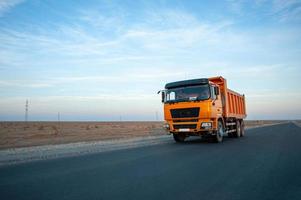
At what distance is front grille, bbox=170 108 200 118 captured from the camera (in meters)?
15.3

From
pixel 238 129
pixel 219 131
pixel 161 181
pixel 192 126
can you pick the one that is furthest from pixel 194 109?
pixel 161 181

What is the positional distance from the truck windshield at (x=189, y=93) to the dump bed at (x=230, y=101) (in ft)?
9.62

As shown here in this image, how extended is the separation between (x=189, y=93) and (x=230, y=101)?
4708 mm

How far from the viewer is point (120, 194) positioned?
516 cm

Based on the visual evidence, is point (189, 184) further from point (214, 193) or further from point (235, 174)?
point (235, 174)

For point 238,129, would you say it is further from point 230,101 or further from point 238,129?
point 230,101

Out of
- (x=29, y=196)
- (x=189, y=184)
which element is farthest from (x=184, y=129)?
(x=29, y=196)

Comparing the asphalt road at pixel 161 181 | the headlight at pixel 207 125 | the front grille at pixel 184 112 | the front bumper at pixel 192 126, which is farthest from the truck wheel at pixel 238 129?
the asphalt road at pixel 161 181

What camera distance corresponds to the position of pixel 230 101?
1934cm

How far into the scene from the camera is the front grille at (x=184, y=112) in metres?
15.3

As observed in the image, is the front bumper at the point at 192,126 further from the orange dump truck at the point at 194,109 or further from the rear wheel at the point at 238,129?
the rear wheel at the point at 238,129

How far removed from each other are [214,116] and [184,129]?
1714mm

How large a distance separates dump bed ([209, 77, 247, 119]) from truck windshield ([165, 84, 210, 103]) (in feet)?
9.62

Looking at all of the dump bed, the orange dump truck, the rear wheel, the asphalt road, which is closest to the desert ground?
the rear wheel
